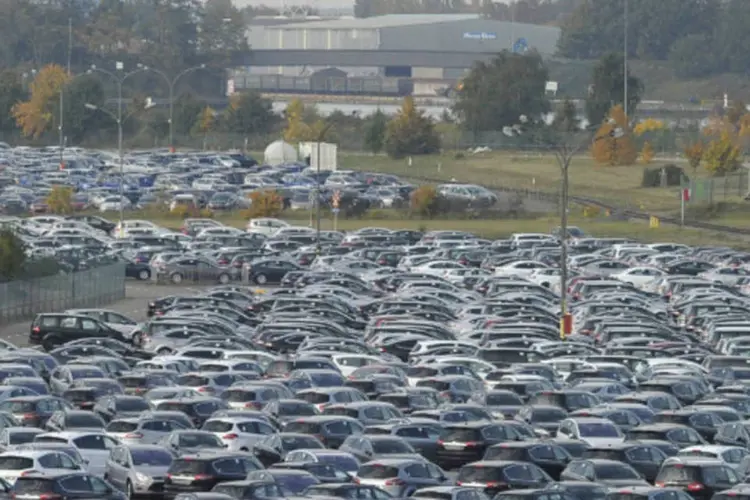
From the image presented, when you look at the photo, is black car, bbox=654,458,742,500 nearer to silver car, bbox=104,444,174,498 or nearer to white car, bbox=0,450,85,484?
silver car, bbox=104,444,174,498

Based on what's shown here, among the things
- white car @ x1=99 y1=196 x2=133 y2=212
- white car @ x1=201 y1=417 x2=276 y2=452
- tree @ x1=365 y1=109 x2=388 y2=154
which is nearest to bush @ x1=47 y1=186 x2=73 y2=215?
white car @ x1=99 y1=196 x2=133 y2=212

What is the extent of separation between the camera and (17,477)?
31.1 metres

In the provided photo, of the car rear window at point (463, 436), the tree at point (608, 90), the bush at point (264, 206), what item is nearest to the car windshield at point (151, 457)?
the car rear window at point (463, 436)

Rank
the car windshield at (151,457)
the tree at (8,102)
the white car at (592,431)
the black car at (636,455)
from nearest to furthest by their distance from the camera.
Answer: the car windshield at (151,457) < the black car at (636,455) < the white car at (592,431) < the tree at (8,102)

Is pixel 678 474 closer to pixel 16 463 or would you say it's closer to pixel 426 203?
pixel 16 463

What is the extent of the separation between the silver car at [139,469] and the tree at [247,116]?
132510 mm

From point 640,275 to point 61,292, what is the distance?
69.1 ft

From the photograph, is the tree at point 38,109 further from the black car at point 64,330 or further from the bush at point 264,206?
the black car at point 64,330

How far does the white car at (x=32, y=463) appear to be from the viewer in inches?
1247

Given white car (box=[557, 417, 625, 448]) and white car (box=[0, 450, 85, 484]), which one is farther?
white car (box=[557, 417, 625, 448])

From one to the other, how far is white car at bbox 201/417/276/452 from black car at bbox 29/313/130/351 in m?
17.5

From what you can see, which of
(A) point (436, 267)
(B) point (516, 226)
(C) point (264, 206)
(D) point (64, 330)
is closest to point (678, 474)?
(D) point (64, 330)

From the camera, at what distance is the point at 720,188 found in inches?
4520

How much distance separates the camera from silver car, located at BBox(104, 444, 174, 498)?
32.4m
